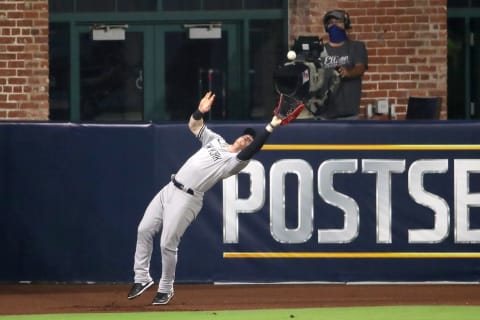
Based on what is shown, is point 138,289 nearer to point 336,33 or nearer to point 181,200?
point 181,200

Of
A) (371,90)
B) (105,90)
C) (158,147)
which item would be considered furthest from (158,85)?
(158,147)

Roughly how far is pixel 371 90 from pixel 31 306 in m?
6.31

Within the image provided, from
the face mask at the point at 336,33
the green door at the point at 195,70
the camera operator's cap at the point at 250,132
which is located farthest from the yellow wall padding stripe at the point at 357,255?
the green door at the point at 195,70

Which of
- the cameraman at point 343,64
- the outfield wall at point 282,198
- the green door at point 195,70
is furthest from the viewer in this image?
the green door at point 195,70

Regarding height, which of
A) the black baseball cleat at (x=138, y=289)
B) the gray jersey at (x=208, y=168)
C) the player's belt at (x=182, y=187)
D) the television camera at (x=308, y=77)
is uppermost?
the television camera at (x=308, y=77)

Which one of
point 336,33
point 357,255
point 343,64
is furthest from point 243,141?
point 336,33

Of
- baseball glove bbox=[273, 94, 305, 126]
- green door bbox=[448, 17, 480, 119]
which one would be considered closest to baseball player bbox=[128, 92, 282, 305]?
baseball glove bbox=[273, 94, 305, 126]

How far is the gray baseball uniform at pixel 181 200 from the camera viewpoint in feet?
48.0

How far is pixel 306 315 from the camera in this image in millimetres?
13727

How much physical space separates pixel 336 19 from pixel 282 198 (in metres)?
2.85

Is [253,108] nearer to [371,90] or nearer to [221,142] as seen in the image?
[371,90]

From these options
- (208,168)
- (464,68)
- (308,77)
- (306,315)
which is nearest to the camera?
(306,315)

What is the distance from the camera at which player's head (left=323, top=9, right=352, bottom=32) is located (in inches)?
713

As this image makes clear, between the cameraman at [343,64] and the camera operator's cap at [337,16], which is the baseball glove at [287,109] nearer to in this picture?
the cameraman at [343,64]
